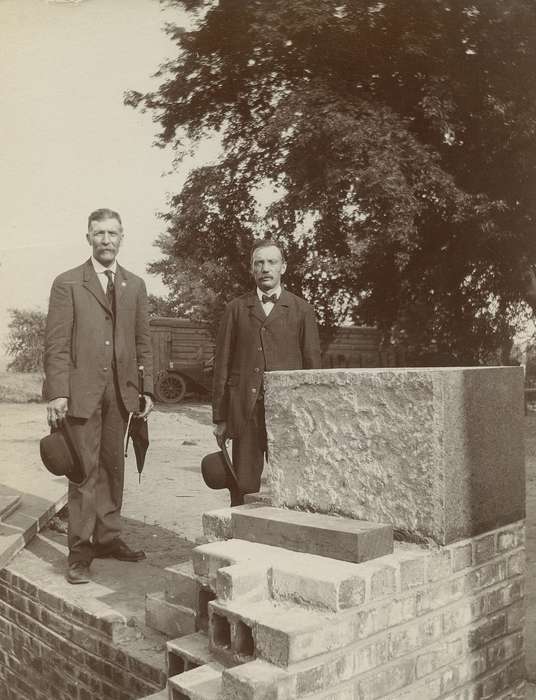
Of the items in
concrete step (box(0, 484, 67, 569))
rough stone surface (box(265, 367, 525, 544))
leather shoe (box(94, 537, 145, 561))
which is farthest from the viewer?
concrete step (box(0, 484, 67, 569))

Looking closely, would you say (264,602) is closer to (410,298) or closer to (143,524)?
(143,524)

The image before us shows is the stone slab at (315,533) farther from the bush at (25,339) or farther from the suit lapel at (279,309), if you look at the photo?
the bush at (25,339)

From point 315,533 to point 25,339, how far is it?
15.7 meters

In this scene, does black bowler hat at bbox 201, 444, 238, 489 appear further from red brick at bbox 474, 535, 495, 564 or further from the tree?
the tree

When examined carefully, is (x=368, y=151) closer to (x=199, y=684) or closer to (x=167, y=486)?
(x=167, y=486)

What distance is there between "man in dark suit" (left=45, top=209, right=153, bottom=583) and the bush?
36.6 feet

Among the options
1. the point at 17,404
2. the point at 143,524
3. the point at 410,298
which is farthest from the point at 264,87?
the point at 143,524

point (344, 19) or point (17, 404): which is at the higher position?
point (344, 19)

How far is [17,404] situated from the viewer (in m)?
17.3

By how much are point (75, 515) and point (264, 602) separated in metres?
1.85

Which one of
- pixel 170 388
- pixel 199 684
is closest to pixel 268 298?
pixel 199 684

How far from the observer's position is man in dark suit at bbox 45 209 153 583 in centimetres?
369

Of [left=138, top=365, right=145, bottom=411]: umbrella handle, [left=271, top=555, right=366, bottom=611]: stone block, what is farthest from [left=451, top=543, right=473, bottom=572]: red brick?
[left=138, top=365, right=145, bottom=411]: umbrella handle

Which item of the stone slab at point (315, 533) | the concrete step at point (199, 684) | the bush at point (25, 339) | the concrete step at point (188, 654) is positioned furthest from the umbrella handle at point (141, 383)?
the bush at point (25, 339)
